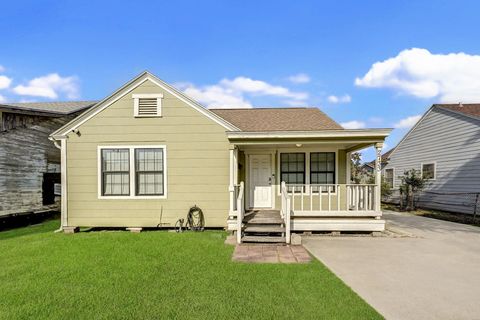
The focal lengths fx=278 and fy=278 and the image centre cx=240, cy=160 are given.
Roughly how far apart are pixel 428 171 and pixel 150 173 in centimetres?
1516

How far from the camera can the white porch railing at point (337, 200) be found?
839cm

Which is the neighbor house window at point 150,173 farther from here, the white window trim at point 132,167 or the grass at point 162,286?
the grass at point 162,286

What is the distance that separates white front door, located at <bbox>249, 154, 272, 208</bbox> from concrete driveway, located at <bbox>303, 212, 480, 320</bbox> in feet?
7.88

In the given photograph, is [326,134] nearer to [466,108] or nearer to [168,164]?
[168,164]

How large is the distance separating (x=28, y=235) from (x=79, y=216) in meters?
1.40

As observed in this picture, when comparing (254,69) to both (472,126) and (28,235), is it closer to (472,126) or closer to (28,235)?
(472,126)

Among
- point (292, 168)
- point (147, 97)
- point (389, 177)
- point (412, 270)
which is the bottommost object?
point (412, 270)

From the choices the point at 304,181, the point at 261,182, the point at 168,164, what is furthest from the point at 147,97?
the point at 304,181

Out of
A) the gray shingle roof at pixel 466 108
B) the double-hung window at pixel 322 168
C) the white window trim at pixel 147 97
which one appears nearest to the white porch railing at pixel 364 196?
the double-hung window at pixel 322 168

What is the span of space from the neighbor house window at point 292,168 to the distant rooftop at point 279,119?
97cm

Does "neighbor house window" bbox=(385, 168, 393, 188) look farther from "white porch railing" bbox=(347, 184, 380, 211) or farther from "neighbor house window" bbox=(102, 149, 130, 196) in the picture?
"neighbor house window" bbox=(102, 149, 130, 196)

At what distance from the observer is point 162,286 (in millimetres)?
4168

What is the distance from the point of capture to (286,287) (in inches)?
163

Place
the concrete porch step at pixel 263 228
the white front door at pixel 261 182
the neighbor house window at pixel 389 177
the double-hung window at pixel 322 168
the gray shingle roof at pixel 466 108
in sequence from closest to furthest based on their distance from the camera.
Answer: the concrete porch step at pixel 263 228 → the double-hung window at pixel 322 168 → the white front door at pixel 261 182 → the gray shingle roof at pixel 466 108 → the neighbor house window at pixel 389 177
